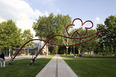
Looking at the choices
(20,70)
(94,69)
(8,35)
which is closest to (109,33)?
(94,69)

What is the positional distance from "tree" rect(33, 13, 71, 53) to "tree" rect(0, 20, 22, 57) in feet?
44.7

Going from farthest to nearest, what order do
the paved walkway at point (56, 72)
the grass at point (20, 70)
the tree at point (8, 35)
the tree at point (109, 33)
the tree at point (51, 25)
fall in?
1. the tree at point (51, 25)
2. the tree at point (8, 35)
3. the tree at point (109, 33)
4. the grass at point (20, 70)
5. the paved walkway at point (56, 72)

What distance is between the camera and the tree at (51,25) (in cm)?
5028

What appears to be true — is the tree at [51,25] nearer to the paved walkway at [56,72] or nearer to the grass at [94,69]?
the grass at [94,69]

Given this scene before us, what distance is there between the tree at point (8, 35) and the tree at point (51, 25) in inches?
537

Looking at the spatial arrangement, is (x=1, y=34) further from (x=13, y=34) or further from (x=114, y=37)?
(x=114, y=37)

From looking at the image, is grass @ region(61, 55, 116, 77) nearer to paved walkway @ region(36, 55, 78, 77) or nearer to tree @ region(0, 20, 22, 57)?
paved walkway @ region(36, 55, 78, 77)

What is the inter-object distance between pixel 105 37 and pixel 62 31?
19.0m

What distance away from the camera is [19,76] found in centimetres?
799

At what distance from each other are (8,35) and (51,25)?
18.5 meters

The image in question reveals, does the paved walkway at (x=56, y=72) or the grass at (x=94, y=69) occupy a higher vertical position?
the paved walkway at (x=56, y=72)

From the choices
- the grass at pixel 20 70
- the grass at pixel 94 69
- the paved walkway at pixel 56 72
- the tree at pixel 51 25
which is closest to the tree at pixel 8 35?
the tree at pixel 51 25

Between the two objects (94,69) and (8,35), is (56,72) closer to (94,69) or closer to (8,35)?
(94,69)

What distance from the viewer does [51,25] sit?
52375 millimetres
